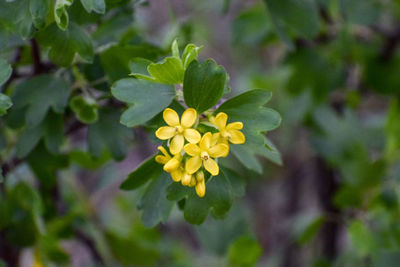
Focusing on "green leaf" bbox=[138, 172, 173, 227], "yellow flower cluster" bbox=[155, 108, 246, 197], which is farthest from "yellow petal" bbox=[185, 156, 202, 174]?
"green leaf" bbox=[138, 172, 173, 227]

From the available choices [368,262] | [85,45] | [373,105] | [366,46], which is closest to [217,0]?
[366,46]

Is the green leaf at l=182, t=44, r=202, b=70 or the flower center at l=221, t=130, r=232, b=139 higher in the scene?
the green leaf at l=182, t=44, r=202, b=70

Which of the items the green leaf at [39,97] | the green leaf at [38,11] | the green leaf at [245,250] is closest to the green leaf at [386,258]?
the green leaf at [245,250]

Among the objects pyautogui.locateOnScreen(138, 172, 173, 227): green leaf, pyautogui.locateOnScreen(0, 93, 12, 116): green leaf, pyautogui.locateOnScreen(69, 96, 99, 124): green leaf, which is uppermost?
pyautogui.locateOnScreen(0, 93, 12, 116): green leaf

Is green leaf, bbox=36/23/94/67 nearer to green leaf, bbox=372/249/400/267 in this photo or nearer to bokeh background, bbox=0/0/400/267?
bokeh background, bbox=0/0/400/267

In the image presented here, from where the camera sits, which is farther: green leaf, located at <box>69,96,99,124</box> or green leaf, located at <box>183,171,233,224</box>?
green leaf, located at <box>69,96,99,124</box>
